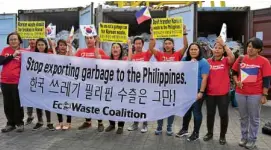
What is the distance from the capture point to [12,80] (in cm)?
653

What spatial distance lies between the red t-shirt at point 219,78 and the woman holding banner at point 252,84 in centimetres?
21

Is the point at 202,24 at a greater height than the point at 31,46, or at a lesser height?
Answer: greater

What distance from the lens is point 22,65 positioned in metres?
6.61

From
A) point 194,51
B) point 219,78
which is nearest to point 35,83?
point 194,51

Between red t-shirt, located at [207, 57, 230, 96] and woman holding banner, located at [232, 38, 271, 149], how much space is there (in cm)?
21

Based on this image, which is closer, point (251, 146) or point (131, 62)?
point (251, 146)

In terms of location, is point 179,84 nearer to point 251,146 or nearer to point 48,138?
point 251,146

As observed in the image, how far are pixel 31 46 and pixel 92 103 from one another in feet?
5.89

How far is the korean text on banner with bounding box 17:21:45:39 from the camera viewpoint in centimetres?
712

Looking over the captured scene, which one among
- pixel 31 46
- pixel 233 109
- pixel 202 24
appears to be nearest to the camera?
pixel 31 46

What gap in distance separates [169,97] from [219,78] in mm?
851

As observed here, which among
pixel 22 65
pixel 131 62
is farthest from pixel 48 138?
pixel 131 62

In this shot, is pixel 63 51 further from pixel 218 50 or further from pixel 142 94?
pixel 218 50

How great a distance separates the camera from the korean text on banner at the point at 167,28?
644 cm
